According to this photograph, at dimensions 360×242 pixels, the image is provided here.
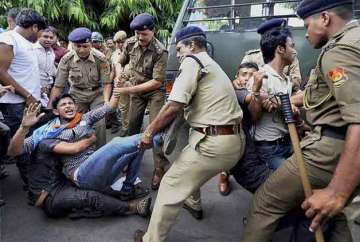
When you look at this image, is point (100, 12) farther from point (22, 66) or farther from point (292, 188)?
point (292, 188)

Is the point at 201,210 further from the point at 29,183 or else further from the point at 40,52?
the point at 40,52

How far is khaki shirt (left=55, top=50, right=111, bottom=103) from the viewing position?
405 cm

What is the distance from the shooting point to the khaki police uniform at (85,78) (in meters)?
4.05

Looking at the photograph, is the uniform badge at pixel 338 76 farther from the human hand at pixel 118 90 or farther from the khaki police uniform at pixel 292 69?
the human hand at pixel 118 90

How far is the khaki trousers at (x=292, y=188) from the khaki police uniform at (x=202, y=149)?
445mm

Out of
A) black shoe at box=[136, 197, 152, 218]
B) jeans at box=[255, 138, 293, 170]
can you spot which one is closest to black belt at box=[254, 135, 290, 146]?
jeans at box=[255, 138, 293, 170]

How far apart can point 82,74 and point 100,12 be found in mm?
8498

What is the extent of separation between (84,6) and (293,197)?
35.1 feet

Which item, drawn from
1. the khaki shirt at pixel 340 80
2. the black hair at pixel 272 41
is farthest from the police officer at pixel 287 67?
the khaki shirt at pixel 340 80

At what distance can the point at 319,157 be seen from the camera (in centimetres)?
182

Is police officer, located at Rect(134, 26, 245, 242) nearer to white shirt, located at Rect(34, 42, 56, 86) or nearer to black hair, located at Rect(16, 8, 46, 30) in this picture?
black hair, located at Rect(16, 8, 46, 30)

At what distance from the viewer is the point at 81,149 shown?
308 centimetres

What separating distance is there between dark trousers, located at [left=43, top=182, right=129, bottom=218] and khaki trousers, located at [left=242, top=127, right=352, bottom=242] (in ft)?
4.35

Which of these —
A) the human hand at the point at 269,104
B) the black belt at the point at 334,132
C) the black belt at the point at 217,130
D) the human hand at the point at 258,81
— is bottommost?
the black belt at the point at 217,130
